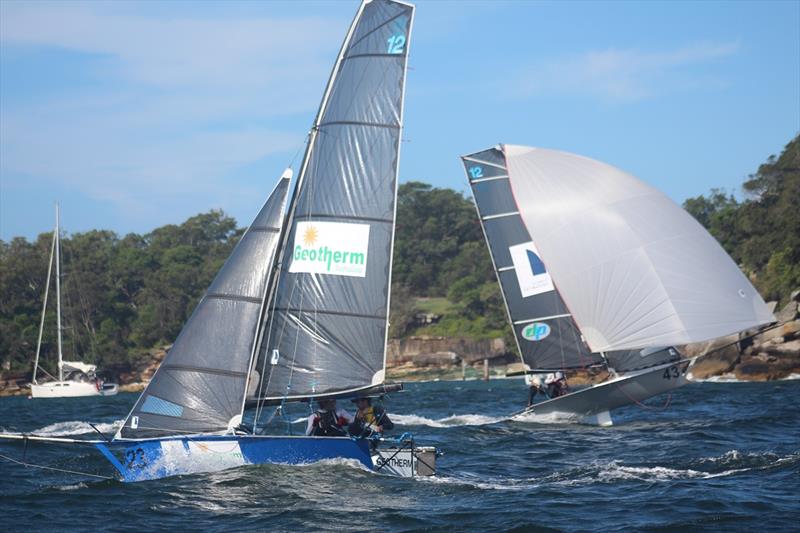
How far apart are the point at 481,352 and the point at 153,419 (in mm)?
56531

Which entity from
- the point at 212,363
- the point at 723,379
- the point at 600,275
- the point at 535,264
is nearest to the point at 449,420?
the point at 535,264

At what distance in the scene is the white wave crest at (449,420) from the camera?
25683 millimetres

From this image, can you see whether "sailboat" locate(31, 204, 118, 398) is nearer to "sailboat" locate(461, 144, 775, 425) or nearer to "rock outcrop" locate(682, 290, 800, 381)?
"rock outcrop" locate(682, 290, 800, 381)

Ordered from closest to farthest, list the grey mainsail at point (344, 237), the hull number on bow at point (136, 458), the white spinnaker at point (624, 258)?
the hull number on bow at point (136, 458) → the grey mainsail at point (344, 237) → the white spinnaker at point (624, 258)

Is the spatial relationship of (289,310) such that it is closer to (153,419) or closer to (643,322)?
(153,419)

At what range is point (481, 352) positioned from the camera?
233ft

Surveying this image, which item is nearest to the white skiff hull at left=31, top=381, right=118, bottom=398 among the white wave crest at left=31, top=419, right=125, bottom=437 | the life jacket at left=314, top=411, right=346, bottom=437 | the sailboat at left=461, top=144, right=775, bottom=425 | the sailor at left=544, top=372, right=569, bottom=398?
the white wave crest at left=31, top=419, right=125, bottom=437

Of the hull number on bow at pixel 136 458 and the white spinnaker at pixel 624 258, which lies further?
the white spinnaker at pixel 624 258

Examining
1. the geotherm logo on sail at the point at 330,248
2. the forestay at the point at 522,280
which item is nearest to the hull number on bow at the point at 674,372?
the forestay at the point at 522,280

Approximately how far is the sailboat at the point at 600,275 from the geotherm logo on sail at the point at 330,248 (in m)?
9.18

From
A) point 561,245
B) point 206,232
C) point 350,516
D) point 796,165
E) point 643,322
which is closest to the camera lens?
point 350,516

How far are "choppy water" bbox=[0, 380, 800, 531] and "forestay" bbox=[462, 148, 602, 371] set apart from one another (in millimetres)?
5108

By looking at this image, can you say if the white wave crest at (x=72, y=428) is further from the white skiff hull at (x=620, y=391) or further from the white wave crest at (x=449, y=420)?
the white skiff hull at (x=620, y=391)

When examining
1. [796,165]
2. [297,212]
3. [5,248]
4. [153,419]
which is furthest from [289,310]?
[5,248]
